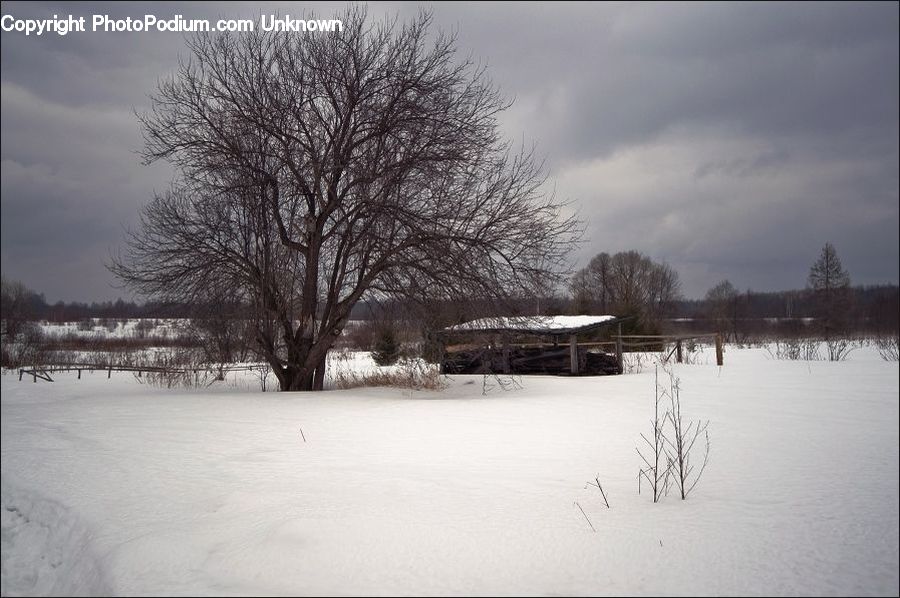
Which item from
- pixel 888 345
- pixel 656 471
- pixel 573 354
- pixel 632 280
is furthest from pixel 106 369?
pixel 632 280

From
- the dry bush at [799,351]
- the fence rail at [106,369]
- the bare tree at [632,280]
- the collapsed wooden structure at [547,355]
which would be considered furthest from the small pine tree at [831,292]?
the fence rail at [106,369]

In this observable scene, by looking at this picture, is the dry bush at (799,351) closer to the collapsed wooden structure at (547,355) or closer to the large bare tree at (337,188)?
the collapsed wooden structure at (547,355)

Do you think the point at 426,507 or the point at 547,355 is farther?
the point at 547,355

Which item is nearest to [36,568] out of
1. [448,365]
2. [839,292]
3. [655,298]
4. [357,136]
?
[357,136]

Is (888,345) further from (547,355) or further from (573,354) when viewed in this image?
(547,355)

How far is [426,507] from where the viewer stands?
5418mm

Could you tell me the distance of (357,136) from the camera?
1570 cm

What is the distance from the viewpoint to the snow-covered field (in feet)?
12.8

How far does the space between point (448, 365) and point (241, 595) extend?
65.6 ft

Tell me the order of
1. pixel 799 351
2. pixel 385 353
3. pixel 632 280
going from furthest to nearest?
1. pixel 632 280
2. pixel 385 353
3. pixel 799 351

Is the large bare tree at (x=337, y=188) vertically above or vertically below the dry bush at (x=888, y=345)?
above

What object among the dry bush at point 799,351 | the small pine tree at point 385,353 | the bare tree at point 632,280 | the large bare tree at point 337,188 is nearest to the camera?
the large bare tree at point 337,188

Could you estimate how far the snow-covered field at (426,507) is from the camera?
3.90m

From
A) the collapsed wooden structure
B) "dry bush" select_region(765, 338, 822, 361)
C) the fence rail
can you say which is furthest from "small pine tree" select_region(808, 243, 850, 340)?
the fence rail
